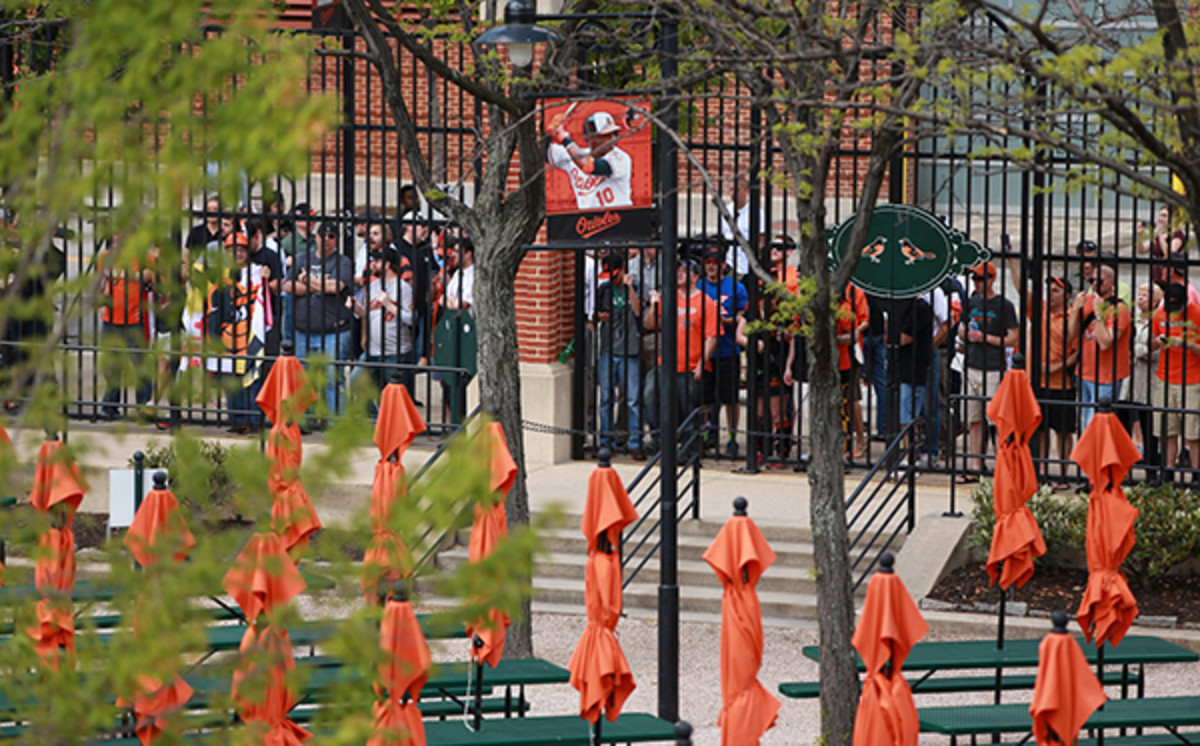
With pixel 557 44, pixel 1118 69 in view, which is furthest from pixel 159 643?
pixel 557 44

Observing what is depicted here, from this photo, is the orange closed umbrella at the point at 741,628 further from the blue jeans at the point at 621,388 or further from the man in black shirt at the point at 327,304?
the man in black shirt at the point at 327,304

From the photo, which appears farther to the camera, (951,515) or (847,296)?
(847,296)

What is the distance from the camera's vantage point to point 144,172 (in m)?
4.24

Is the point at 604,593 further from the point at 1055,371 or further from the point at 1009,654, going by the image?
the point at 1055,371

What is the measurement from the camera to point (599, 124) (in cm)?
1190

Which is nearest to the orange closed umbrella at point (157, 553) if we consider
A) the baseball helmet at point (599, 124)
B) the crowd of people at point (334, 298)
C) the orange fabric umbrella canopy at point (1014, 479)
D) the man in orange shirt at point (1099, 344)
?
the baseball helmet at point (599, 124)

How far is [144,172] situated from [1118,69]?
3769mm

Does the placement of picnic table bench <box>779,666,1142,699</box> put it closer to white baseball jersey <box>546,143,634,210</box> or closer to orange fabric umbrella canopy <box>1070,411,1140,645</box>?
orange fabric umbrella canopy <box>1070,411,1140,645</box>

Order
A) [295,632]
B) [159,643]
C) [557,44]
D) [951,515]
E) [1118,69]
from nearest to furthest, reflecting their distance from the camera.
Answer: [159,643], [295,632], [1118,69], [557,44], [951,515]

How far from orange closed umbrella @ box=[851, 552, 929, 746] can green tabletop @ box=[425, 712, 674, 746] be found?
1.34m

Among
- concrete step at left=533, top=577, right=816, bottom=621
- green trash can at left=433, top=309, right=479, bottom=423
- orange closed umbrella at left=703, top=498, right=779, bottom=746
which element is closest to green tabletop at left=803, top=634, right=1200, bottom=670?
orange closed umbrella at left=703, top=498, right=779, bottom=746

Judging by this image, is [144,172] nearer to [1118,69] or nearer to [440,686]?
[1118,69]

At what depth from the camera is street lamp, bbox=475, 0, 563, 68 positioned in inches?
426

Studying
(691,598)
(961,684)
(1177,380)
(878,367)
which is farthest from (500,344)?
(1177,380)
